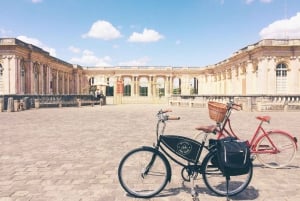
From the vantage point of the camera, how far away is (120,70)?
63.8m

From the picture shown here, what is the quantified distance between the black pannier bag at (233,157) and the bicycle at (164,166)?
0.16 m

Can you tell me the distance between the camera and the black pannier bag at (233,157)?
3453mm

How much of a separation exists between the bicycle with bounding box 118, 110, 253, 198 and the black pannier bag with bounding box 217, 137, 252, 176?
6.2 inches

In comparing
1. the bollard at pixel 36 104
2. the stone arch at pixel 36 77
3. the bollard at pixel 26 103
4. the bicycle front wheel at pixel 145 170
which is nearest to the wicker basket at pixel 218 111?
the bicycle front wheel at pixel 145 170

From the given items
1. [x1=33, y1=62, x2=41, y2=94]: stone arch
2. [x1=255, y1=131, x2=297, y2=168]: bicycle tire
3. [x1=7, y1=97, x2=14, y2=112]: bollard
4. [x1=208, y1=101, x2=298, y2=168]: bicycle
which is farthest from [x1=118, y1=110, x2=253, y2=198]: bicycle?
[x1=33, y1=62, x2=41, y2=94]: stone arch

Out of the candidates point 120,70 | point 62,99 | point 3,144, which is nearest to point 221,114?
point 3,144

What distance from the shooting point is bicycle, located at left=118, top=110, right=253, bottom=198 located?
369 centimetres

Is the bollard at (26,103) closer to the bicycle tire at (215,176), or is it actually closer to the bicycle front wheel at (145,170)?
the bicycle front wheel at (145,170)

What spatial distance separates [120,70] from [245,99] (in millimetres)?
46527

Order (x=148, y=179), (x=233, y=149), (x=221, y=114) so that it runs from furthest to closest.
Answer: (x=221, y=114) → (x=148, y=179) → (x=233, y=149)

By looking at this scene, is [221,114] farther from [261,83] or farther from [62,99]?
[261,83]

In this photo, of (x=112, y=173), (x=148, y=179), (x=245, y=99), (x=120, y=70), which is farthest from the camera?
(x=120, y=70)

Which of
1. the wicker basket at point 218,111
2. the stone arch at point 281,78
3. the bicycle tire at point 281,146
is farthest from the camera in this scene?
the stone arch at point 281,78

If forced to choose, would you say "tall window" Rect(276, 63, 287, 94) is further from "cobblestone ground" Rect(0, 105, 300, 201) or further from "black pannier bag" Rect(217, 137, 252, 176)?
"black pannier bag" Rect(217, 137, 252, 176)
